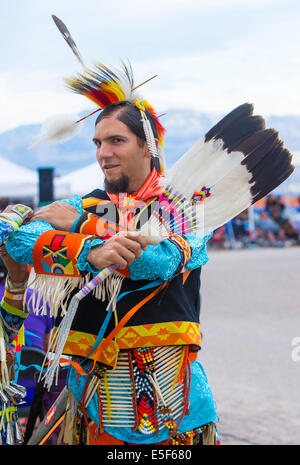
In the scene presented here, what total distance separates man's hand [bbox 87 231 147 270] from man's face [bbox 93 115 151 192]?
38 cm

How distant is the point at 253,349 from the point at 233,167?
15.2 feet

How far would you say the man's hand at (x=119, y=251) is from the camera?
5.67 ft

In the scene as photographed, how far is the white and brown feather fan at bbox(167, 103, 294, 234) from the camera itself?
2.09 m

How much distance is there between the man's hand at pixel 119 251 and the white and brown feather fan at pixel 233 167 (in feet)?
1.23

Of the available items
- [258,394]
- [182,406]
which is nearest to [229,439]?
[258,394]

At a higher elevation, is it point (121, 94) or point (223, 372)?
point (121, 94)

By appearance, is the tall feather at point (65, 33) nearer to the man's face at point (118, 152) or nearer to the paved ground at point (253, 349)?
the man's face at point (118, 152)

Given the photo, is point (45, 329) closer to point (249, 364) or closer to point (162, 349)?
point (162, 349)

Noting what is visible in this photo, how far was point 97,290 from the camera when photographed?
188 cm

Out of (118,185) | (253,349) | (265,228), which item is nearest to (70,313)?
(118,185)

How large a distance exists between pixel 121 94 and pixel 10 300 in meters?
0.84

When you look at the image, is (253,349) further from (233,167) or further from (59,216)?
(59,216)

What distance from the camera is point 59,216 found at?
1.90 m

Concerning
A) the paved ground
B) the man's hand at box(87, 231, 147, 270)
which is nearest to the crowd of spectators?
the paved ground
